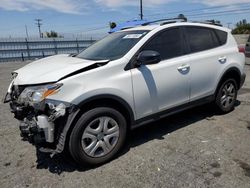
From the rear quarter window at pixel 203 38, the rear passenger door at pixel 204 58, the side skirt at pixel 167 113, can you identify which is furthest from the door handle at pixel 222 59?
the side skirt at pixel 167 113

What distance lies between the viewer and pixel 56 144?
10.6 feet

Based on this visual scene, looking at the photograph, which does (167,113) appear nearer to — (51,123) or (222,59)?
(222,59)

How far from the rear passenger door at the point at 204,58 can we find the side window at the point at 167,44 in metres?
0.23

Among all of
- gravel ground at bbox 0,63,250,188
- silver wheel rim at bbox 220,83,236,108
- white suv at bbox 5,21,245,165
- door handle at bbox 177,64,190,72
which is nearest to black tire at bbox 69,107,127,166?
white suv at bbox 5,21,245,165

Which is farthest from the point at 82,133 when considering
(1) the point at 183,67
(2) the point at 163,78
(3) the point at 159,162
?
(1) the point at 183,67

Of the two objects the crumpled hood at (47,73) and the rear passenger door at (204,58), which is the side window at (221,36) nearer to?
the rear passenger door at (204,58)

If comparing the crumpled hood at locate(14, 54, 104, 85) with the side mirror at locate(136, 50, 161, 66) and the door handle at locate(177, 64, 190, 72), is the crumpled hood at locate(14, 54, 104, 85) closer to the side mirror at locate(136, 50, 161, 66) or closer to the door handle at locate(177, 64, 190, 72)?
the side mirror at locate(136, 50, 161, 66)

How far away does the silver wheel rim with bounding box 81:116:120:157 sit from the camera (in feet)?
11.0

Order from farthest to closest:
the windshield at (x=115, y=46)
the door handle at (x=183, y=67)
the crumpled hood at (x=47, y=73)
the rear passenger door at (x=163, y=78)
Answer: the door handle at (x=183, y=67) < the windshield at (x=115, y=46) < the rear passenger door at (x=163, y=78) < the crumpled hood at (x=47, y=73)

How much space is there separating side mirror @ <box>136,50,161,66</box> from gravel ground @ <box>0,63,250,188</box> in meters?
1.25

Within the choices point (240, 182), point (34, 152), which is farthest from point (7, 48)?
point (240, 182)

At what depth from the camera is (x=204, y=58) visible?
4559 mm

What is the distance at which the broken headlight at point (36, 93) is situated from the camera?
3141mm

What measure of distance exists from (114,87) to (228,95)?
110 inches
